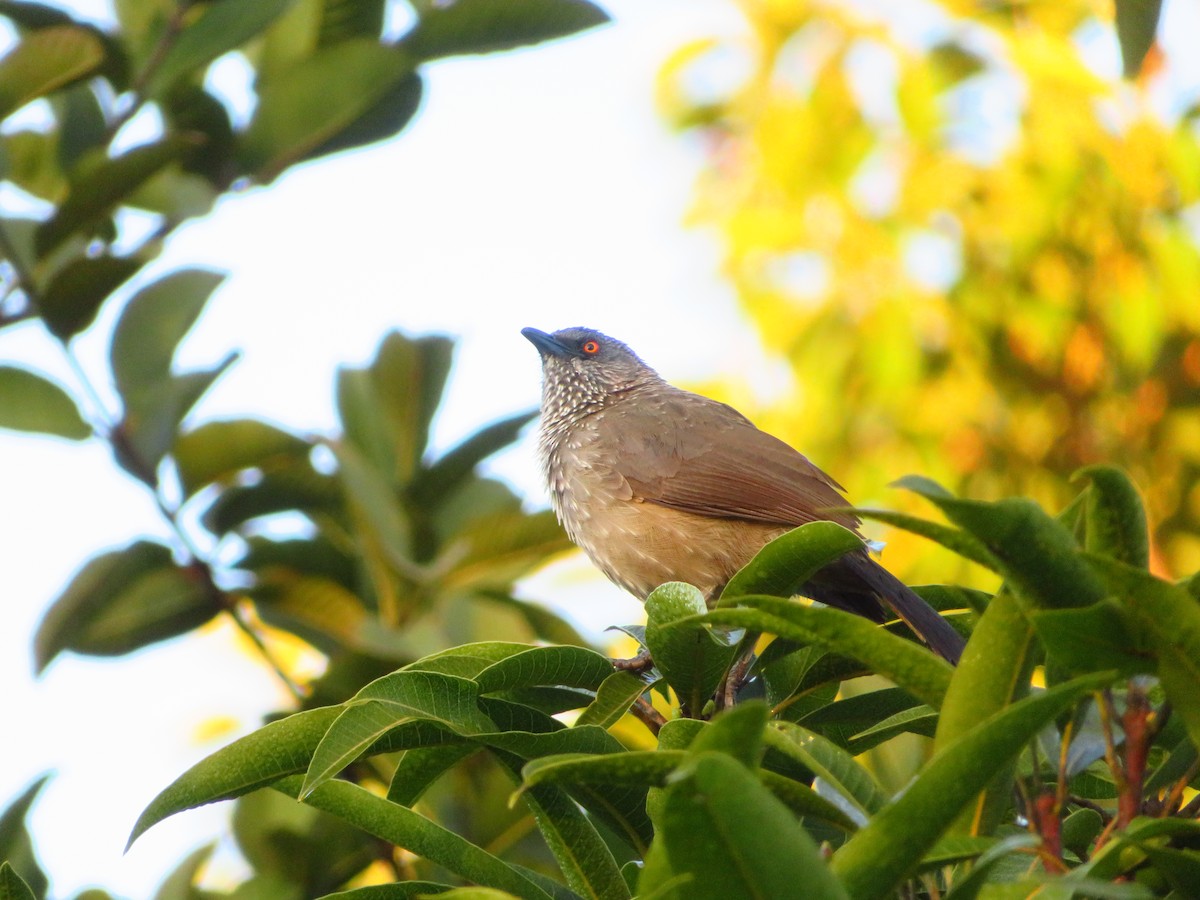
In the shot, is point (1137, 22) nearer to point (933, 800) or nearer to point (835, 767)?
point (835, 767)

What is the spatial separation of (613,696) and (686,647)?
0.48ft

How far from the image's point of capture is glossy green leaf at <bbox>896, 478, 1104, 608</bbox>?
1474mm

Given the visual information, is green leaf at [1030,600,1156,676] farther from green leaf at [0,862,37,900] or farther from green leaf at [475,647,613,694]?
green leaf at [0,862,37,900]

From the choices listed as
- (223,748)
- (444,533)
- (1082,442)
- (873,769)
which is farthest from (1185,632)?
(1082,442)

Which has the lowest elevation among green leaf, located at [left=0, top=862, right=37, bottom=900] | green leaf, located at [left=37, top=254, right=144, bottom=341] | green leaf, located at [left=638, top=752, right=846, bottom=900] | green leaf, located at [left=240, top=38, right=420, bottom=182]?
green leaf, located at [left=638, top=752, right=846, bottom=900]

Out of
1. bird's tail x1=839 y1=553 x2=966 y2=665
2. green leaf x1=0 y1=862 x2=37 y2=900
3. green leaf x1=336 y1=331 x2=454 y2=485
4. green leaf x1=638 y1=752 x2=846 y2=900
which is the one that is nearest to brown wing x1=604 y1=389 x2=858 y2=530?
bird's tail x1=839 y1=553 x2=966 y2=665

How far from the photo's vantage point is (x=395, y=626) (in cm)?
416

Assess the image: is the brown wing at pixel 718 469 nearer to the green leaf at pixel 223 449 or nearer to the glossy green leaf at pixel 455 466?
the glossy green leaf at pixel 455 466

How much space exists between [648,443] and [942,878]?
10.3 ft

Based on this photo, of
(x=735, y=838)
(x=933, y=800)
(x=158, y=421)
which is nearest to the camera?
(x=735, y=838)

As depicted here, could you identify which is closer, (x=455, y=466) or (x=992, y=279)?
(x=455, y=466)

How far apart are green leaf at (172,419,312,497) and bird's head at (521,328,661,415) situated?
1.69 m

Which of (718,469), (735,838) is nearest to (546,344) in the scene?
(718,469)

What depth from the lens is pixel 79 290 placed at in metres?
3.73
